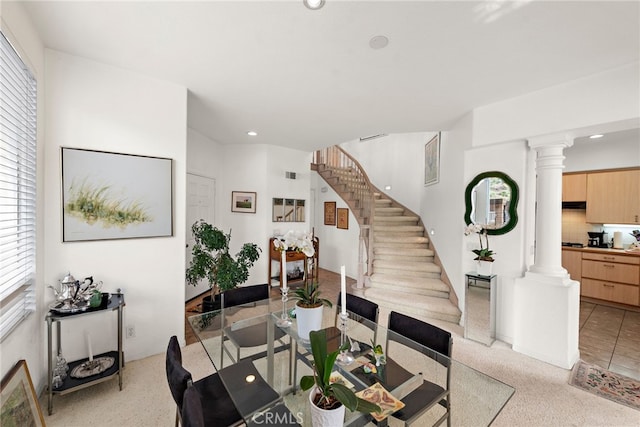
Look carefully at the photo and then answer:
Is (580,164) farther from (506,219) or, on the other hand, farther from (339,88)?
(339,88)

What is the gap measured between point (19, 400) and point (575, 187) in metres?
6.93

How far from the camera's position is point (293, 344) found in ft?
5.63

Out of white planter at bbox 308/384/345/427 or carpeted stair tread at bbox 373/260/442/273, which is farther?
carpeted stair tread at bbox 373/260/442/273

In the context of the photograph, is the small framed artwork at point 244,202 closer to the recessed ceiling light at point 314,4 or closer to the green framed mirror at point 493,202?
the green framed mirror at point 493,202

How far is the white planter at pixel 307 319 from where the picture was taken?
1.65 m

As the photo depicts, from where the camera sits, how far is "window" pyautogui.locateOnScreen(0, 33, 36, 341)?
1465 millimetres

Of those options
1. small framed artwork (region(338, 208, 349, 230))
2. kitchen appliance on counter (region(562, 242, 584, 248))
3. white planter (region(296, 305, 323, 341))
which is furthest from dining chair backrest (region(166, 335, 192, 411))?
kitchen appliance on counter (region(562, 242, 584, 248))

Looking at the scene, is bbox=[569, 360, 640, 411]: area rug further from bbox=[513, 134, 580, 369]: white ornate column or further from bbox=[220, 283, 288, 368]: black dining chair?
bbox=[220, 283, 288, 368]: black dining chair

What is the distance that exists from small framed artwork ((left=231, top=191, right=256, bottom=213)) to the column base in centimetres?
407

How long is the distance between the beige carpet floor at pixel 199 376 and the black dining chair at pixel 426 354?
75cm

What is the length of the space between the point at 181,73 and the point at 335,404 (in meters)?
2.70

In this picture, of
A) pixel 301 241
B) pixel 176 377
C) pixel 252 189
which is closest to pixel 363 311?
pixel 301 241

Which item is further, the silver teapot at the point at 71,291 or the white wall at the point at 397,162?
the white wall at the point at 397,162

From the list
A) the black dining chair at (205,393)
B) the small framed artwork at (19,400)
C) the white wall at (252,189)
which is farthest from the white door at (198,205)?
the black dining chair at (205,393)
